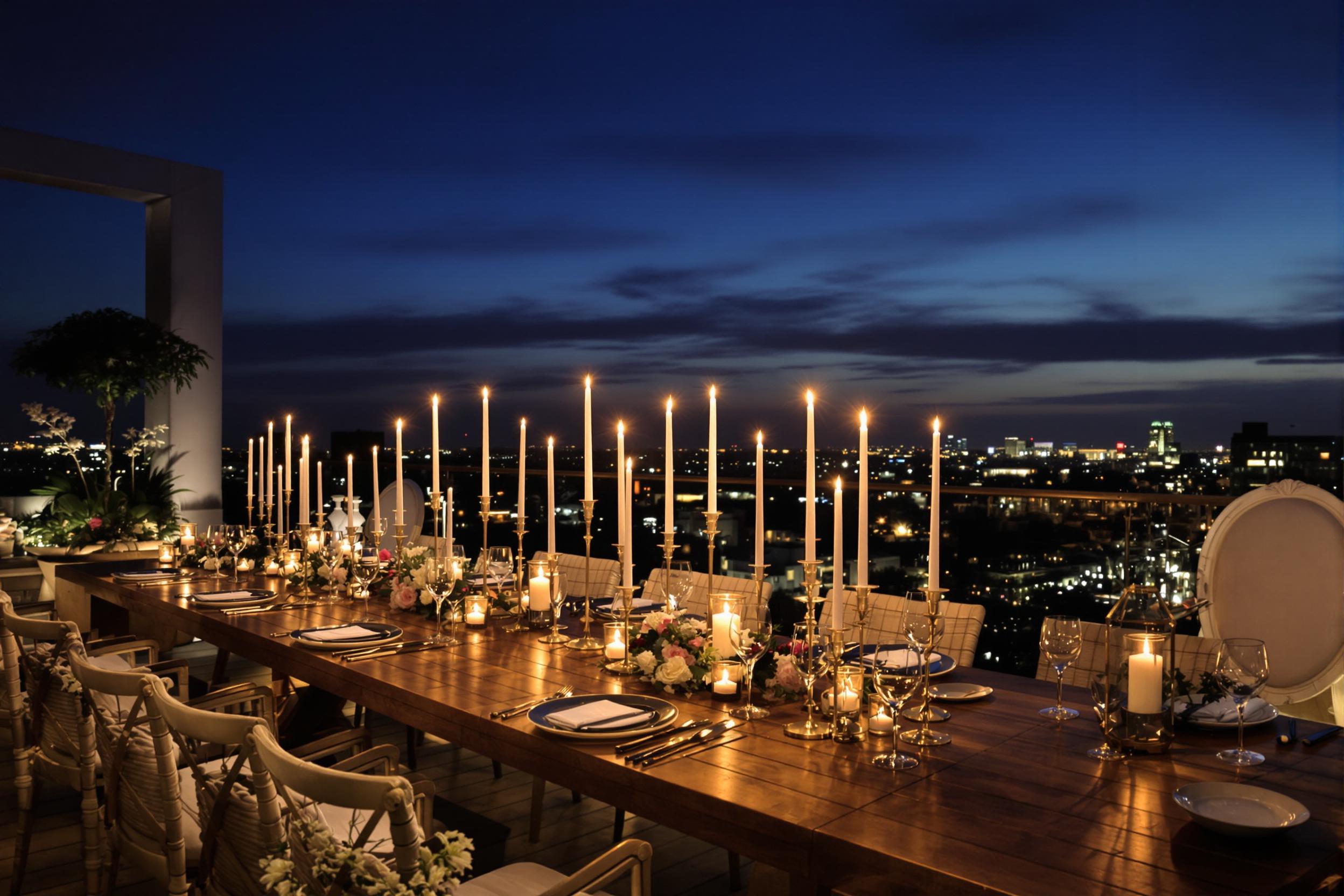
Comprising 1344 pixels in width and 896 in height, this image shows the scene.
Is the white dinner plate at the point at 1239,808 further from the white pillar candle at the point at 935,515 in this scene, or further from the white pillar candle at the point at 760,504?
the white pillar candle at the point at 760,504

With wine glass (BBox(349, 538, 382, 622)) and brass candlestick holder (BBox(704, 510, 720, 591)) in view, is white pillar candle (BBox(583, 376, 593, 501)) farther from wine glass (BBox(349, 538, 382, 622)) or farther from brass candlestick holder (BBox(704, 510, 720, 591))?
wine glass (BBox(349, 538, 382, 622))

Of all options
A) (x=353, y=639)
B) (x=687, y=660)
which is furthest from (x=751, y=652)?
(x=353, y=639)

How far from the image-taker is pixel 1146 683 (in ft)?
6.15

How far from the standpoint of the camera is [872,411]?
183 centimetres

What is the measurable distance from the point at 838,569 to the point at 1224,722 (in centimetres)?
86

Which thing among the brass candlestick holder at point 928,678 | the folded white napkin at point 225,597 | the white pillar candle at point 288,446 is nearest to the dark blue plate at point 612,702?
the brass candlestick holder at point 928,678

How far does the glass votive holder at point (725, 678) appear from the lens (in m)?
2.32

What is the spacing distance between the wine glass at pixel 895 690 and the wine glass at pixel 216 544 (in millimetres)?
3225

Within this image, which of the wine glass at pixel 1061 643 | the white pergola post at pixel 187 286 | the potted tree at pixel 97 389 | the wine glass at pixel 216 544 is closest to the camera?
the wine glass at pixel 1061 643

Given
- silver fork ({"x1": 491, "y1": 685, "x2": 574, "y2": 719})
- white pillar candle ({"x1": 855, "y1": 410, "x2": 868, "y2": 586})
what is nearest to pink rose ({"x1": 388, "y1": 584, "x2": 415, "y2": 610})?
silver fork ({"x1": 491, "y1": 685, "x2": 574, "y2": 719})

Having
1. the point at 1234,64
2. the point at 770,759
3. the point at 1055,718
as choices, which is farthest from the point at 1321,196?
the point at 770,759

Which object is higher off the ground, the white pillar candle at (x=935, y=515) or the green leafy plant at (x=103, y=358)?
the green leafy plant at (x=103, y=358)

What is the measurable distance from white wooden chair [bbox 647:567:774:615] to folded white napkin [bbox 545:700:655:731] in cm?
52

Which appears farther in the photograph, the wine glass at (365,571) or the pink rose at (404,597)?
the wine glass at (365,571)
